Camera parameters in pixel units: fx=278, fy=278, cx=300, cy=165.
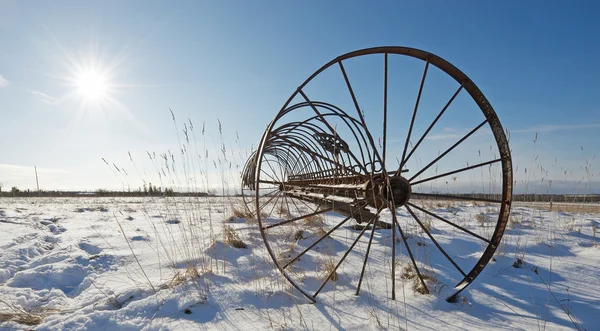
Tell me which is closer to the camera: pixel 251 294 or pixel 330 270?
pixel 251 294

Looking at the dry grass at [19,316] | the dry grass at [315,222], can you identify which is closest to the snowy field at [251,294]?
the dry grass at [19,316]

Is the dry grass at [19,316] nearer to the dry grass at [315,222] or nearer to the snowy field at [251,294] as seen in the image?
the snowy field at [251,294]

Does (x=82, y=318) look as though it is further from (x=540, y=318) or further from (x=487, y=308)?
(x=540, y=318)

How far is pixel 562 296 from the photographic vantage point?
91.4 inches

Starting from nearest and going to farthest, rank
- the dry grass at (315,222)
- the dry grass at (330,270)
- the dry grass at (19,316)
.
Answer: the dry grass at (19,316)
the dry grass at (330,270)
the dry grass at (315,222)

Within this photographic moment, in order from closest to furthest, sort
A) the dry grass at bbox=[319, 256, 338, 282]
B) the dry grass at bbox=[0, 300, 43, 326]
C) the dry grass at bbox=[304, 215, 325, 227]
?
the dry grass at bbox=[0, 300, 43, 326] < the dry grass at bbox=[319, 256, 338, 282] < the dry grass at bbox=[304, 215, 325, 227]

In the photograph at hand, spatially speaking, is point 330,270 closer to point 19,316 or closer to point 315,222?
point 19,316

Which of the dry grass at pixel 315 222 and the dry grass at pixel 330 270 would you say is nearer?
the dry grass at pixel 330 270

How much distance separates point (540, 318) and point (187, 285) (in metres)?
2.69

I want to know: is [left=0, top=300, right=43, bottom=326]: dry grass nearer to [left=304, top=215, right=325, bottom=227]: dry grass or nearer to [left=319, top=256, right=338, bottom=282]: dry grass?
[left=319, top=256, right=338, bottom=282]: dry grass

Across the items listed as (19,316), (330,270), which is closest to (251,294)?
(330,270)

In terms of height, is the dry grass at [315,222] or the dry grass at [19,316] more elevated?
the dry grass at [315,222]

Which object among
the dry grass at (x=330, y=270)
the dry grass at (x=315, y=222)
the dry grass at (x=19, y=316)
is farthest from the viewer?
the dry grass at (x=315, y=222)

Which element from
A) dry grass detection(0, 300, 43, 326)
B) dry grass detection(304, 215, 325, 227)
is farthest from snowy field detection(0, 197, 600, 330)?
dry grass detection(304, 215, 325, 227)
